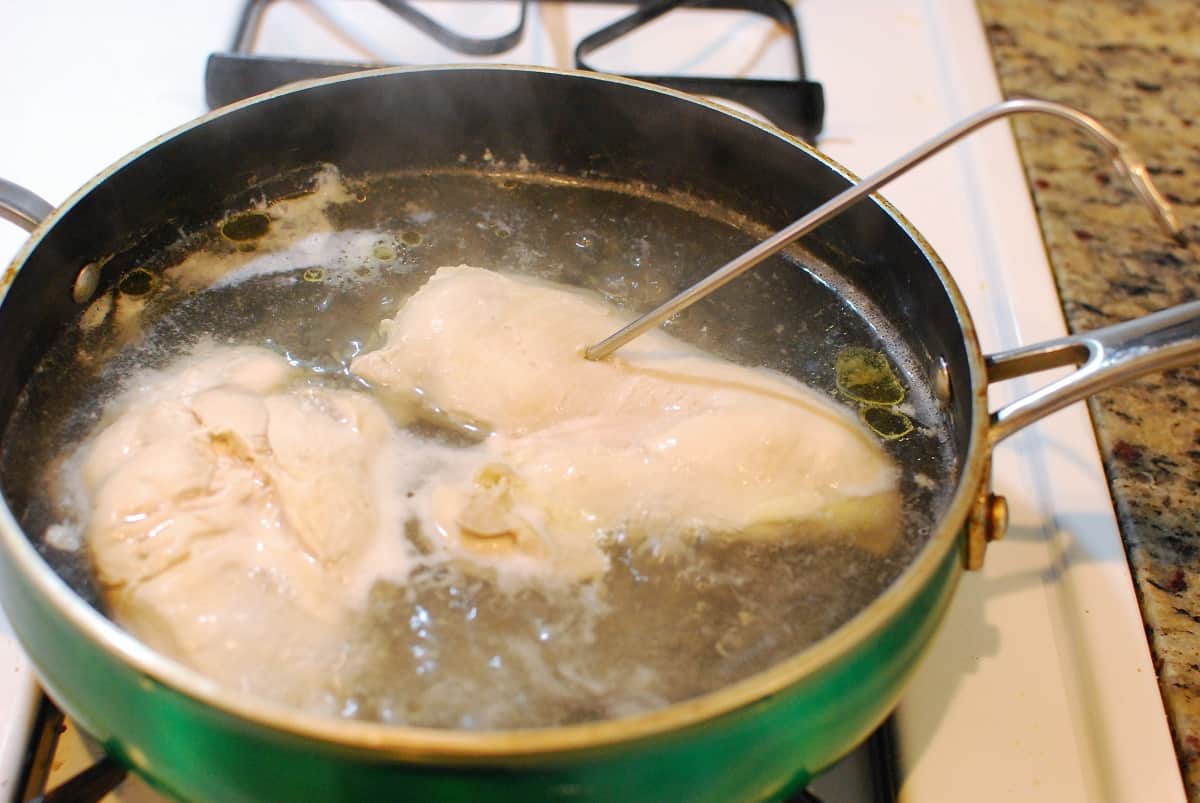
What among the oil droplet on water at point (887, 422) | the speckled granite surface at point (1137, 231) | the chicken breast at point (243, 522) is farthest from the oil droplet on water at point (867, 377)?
the chicken breast at point (243, 522)

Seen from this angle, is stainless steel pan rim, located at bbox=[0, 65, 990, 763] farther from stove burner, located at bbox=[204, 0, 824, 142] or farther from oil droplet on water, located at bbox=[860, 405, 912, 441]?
stove burner, located at bbox=[204, 0, 824, 142]

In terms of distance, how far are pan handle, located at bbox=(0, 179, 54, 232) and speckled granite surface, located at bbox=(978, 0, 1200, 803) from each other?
3.38 feet

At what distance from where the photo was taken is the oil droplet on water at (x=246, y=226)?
103 cm

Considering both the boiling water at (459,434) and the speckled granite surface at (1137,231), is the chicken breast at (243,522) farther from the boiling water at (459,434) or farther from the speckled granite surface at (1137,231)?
the speckled granite surface at (1137,231)

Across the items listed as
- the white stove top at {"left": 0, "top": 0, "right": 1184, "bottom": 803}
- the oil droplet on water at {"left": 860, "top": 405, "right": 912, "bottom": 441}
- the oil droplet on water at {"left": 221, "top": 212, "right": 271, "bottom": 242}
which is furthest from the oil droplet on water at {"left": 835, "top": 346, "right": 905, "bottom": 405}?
the oil droplet on water at {"left": 221, "top": 212, "right": 271, "bottom": 242}

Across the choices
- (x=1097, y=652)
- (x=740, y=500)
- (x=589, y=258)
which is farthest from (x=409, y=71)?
(x=1097, y=652)

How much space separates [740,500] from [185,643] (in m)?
0.42

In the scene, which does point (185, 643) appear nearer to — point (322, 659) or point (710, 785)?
point (322, 659)

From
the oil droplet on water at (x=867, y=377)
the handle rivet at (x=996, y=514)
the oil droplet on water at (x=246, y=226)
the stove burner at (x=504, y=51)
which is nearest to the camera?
the handle rivet at (x=996, y=514)

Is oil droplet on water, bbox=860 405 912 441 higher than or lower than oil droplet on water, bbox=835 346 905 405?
lower

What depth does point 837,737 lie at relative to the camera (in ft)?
2.12

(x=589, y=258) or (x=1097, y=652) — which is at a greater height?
(x=589, y=258)

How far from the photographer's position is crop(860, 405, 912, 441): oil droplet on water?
879 millimetres

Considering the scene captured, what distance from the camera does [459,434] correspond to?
862 millimetres
